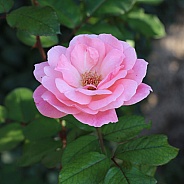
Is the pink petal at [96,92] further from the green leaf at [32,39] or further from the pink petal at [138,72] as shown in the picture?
the green leaf at [32,39]

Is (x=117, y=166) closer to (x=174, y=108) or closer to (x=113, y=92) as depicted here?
(x=113, y=92)

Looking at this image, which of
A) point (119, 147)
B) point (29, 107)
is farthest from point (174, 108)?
point (119, 147)

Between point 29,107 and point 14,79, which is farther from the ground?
point 29,107

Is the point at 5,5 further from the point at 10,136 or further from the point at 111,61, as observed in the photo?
the point at 10,136

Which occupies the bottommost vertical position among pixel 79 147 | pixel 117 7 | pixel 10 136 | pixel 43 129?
pixel 10 136

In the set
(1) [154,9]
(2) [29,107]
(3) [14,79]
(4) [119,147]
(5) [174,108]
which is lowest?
(5) [174,108]

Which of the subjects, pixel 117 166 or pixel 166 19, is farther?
pixel 166 19

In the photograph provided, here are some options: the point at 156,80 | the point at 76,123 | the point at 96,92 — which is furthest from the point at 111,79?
the point at 156,80
